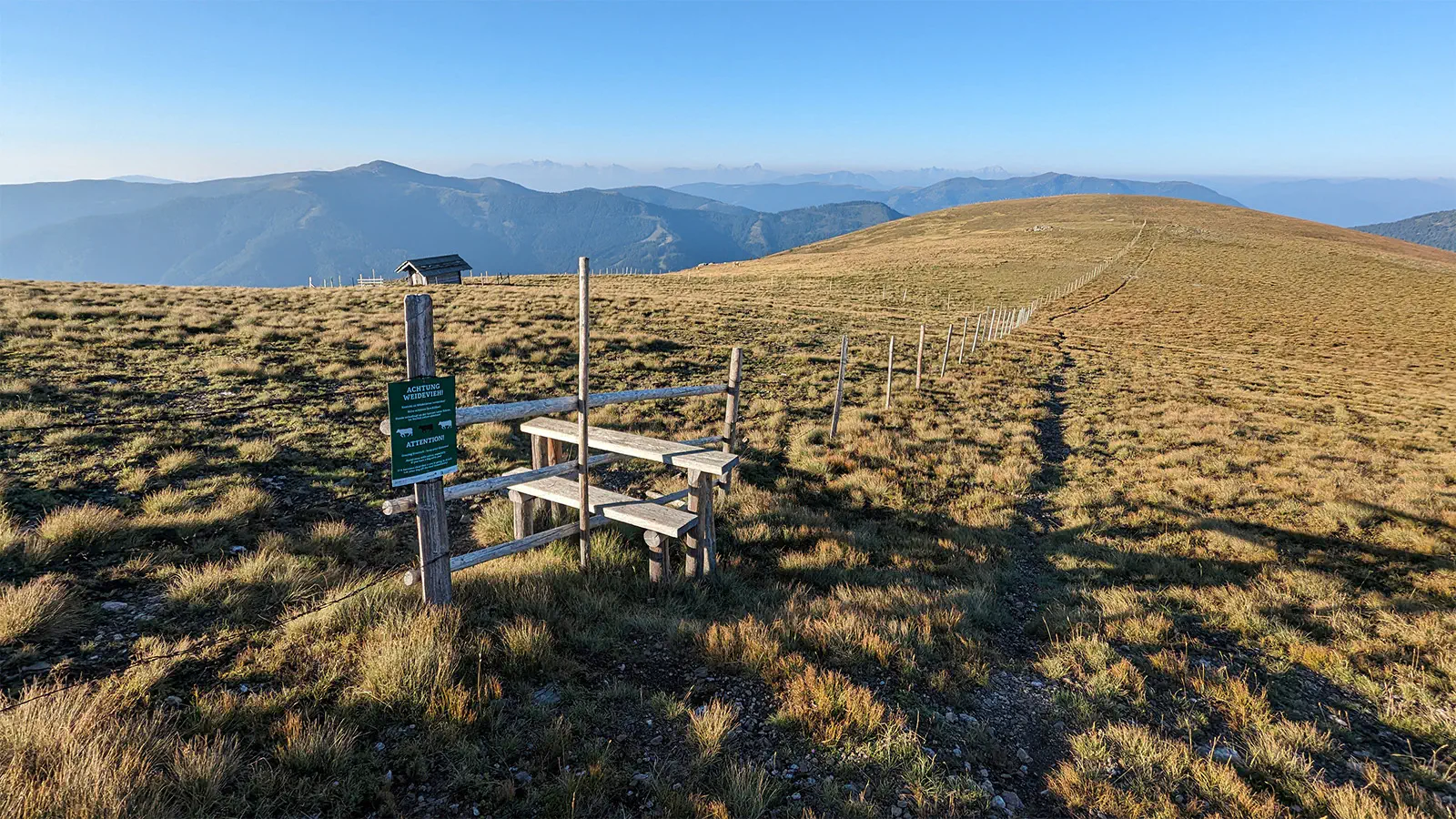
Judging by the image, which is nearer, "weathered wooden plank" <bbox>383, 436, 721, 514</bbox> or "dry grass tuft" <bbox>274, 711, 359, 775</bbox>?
"dry grass tuft" <bbox>274, 711, 359, 775</bbox>

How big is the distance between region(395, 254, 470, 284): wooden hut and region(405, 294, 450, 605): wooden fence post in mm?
48951

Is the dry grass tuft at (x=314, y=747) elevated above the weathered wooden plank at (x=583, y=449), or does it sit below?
below

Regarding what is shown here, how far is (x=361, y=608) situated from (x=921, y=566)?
5.72 metres

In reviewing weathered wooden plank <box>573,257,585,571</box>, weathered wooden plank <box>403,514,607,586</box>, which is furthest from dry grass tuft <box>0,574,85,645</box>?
weathered wooden plank <box>573,257,585,571</box>

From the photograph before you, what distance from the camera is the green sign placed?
4137 mm

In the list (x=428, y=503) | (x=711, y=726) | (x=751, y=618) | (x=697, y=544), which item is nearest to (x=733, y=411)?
(x=697, y=544)

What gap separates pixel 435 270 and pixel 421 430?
51377 millimetres

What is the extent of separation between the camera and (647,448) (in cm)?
650

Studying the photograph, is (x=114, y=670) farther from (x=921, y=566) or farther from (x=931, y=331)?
(x=931, y=331)

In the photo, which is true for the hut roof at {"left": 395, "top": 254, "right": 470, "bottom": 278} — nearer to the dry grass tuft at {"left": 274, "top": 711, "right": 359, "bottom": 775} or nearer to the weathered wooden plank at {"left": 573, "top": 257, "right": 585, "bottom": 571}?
the weathered wooden plank at {"left": 573, "top": 257, "right": 585, "bottom": 571}

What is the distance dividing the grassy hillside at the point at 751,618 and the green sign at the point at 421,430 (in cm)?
110

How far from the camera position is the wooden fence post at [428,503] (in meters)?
4.27

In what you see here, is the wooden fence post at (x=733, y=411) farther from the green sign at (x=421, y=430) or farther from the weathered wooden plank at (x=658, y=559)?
the green sign at (x=421, y=430)

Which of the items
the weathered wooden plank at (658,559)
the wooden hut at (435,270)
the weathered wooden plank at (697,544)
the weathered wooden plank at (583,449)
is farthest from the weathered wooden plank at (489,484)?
the wooden hut at (435,270)
